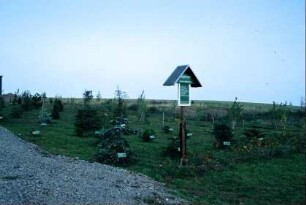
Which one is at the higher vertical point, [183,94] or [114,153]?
[183,94]

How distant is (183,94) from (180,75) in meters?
0.88

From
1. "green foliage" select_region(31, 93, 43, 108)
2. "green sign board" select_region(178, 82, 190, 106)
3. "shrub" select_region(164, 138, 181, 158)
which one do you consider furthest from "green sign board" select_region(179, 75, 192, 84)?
"green foliage" select_region(31, 93, 43, 108)

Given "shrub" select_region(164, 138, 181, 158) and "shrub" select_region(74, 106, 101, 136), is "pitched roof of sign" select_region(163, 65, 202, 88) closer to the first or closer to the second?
"shrub" select_region(164, 138, 181, 158)

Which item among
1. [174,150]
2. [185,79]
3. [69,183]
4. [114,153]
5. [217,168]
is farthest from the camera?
[174,150]

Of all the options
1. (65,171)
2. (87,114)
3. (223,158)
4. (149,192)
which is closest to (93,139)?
(87,114)

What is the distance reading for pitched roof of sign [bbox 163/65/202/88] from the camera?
51.6ft

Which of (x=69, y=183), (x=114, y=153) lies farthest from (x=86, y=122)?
(x=69, y=183)

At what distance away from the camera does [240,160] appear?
56.8 ft

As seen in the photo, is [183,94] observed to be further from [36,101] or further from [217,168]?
[36,101]

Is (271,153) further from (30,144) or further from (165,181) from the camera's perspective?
(30,144)

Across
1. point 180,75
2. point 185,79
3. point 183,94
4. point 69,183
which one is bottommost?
point 69,183

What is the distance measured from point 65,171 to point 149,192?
3418mm

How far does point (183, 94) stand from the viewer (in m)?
16.2

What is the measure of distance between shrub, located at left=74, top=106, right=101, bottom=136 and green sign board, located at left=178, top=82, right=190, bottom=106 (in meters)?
10.3
